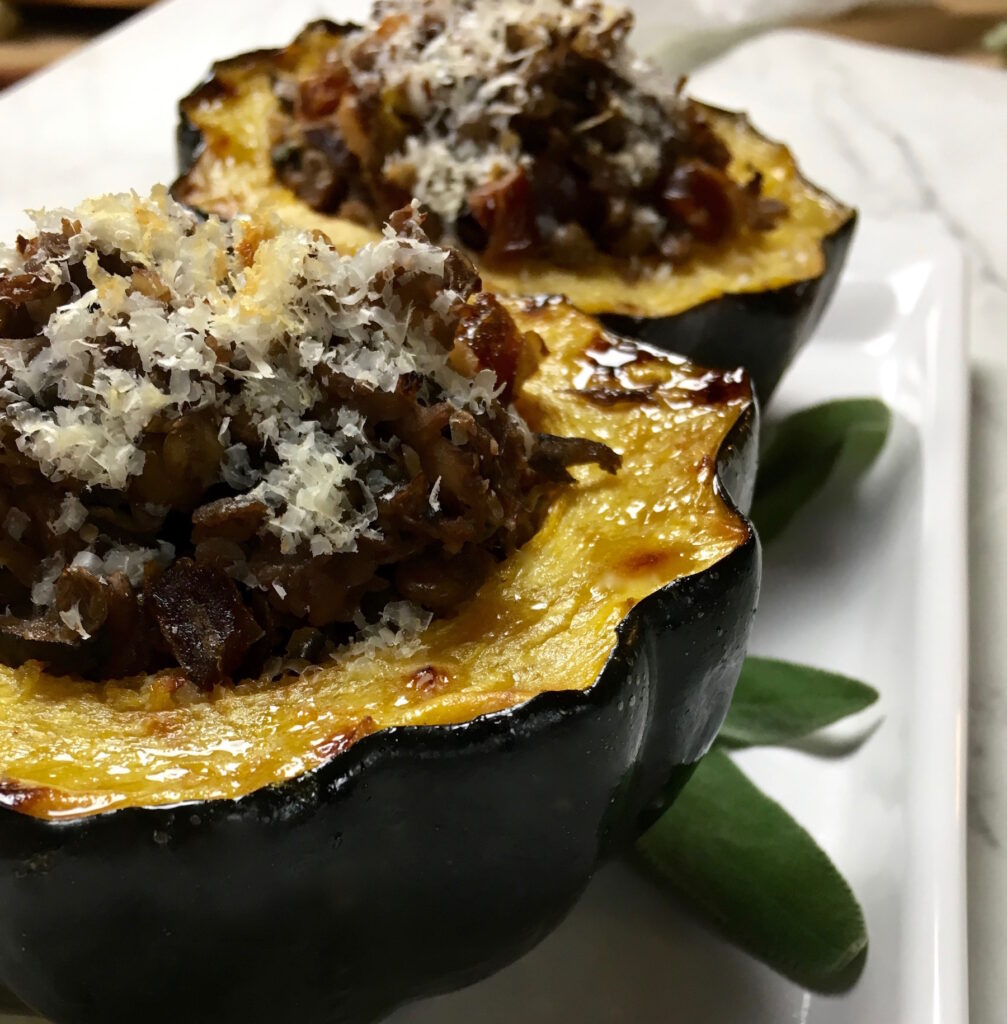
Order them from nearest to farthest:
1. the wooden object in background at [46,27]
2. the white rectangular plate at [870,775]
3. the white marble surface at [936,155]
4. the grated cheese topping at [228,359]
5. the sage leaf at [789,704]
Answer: the grated cheese topping at [228,359] → the white rectangular plate at [870,775] → the sage leaf at [789,704] → the white marble surface at [936,155] → the wooden object in background at [46,27]

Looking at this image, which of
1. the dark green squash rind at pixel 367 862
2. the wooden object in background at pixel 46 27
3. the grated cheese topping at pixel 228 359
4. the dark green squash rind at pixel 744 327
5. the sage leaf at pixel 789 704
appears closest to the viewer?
the dark green squash rind at pixel 367 862

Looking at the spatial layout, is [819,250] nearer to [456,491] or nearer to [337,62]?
[337,62]

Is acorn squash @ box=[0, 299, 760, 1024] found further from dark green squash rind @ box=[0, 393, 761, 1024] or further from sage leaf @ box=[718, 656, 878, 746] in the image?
sage leaf @ box=[718, 656, 878, 746]

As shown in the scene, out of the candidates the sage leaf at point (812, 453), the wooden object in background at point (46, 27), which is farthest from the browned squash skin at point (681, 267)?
the wooden object in background at point (46, 27)

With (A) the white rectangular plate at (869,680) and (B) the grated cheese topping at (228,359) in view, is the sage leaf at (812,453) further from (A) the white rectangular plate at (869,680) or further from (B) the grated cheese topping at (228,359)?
(B) the grated cheese topping at (228,359)

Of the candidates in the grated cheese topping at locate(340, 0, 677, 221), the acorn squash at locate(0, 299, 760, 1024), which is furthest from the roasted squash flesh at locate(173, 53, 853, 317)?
the acorn squash at locate(0, 299, 760, 1024)

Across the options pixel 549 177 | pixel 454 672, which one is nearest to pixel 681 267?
pixel 549 177
